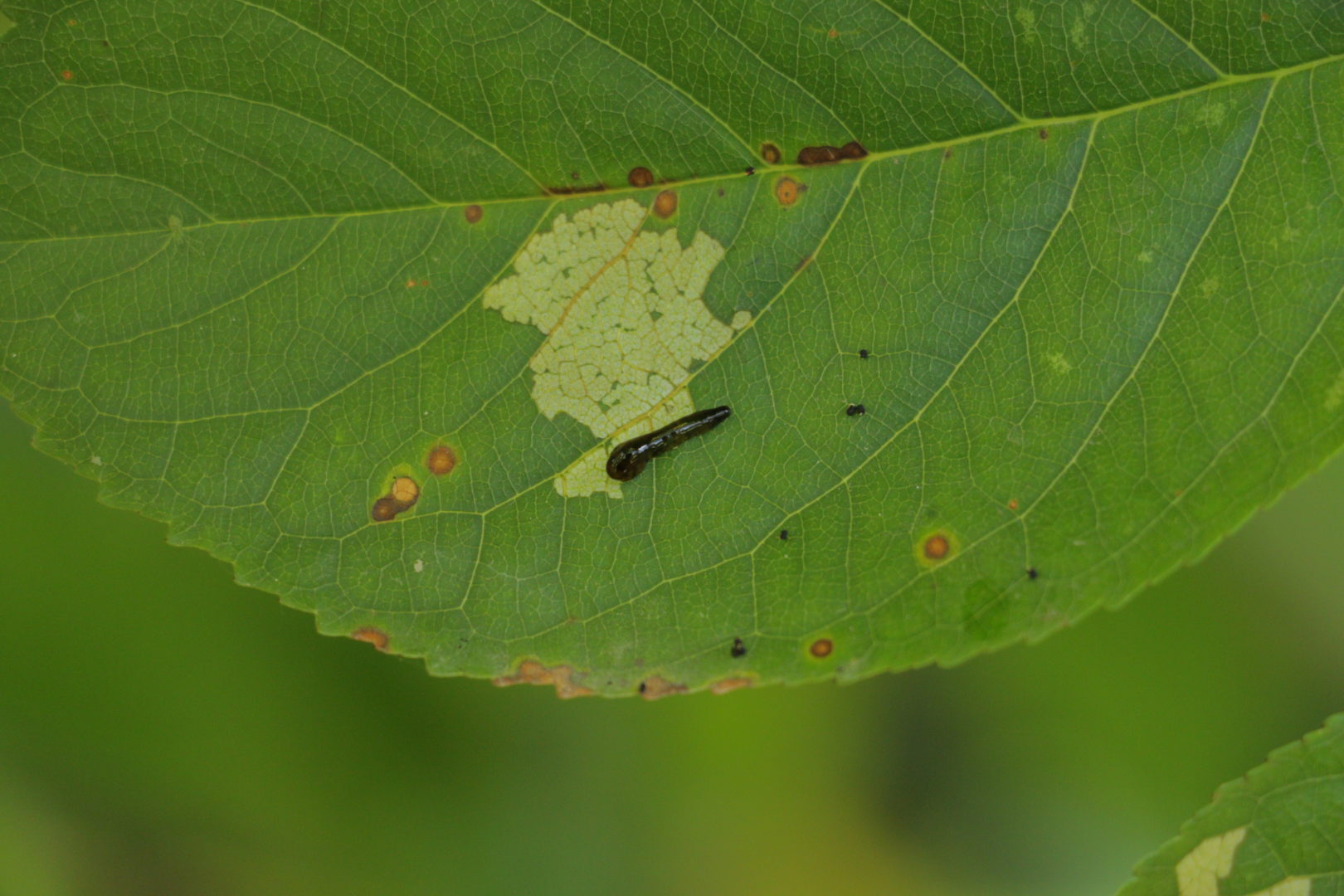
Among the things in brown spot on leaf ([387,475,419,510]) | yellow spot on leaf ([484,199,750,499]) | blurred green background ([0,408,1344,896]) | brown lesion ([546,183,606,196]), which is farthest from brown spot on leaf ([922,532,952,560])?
blurred green background ([0,408,1344,896])

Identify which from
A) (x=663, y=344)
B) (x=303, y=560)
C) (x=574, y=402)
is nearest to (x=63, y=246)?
(x=303, y=560)

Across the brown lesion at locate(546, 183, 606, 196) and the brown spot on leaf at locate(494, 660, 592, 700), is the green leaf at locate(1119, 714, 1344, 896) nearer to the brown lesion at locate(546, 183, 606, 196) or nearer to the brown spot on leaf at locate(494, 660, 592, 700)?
the brown spot on leaf at locate(494, 660, 592, 700)

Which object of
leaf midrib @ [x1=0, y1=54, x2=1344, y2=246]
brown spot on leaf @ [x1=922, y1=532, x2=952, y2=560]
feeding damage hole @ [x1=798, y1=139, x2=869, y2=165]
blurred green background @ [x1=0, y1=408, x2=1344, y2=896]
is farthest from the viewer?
blurred green background @ [x1=0, y1=408, x2=1344, y2=896]

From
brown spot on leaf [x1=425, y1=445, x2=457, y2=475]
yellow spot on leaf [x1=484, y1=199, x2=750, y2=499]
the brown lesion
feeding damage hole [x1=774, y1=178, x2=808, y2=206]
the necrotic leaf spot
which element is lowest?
the necrotic leaf spot

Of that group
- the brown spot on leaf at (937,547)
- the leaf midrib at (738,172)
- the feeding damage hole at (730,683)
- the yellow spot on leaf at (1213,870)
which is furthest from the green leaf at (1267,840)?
the leaf midrib at (738,172)

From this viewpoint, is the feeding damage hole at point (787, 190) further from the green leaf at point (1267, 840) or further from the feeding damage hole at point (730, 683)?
the green leaf at point (1267, 840)

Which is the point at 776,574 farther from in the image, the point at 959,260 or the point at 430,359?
the point at 430,359

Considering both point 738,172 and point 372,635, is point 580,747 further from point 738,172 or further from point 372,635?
point 738,172
